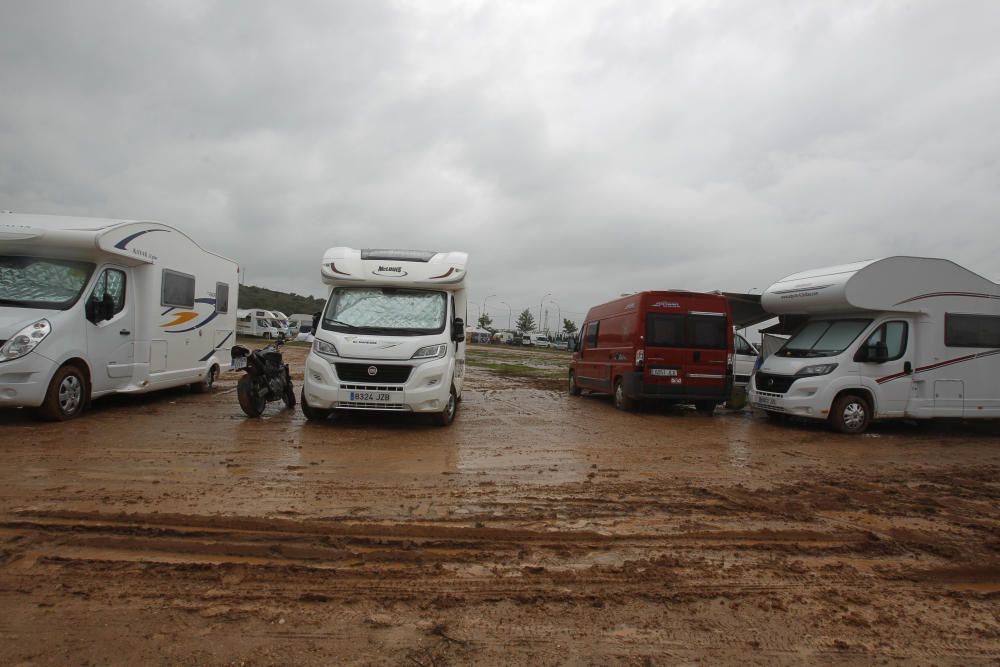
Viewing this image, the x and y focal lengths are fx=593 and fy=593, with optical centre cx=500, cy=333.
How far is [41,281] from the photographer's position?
8.08 m

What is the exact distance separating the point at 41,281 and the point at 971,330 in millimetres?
14454

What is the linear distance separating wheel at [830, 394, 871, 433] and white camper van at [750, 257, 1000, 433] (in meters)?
0.02

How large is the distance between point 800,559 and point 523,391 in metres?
11.5

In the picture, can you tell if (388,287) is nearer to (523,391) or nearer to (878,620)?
(523,391)

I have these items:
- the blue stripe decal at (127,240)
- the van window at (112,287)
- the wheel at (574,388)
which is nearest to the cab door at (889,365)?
the wheel at (574,388)

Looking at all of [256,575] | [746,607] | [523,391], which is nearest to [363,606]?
[256,575]

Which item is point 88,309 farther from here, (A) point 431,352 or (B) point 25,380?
(A) point 431,352

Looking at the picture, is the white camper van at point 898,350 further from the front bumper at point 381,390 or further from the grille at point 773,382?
the front bumper at point 381,390

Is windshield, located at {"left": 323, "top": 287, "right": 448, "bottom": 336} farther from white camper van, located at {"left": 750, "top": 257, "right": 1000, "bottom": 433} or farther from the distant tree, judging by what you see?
the distant tree

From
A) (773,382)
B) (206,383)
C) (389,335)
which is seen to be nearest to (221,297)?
(206,383)

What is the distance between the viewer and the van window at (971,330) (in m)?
10.0

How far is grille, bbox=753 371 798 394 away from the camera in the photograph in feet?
33.1

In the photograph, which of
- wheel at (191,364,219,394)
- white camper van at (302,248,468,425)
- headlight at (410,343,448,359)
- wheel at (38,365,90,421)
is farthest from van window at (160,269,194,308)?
headlight at (410,343,448,359)

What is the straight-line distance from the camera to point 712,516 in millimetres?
4688
